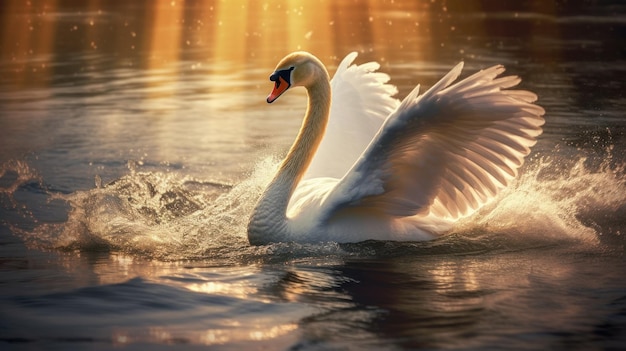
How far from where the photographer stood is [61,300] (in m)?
6.55

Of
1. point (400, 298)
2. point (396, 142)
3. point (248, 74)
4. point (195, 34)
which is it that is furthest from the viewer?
point (195, 34)

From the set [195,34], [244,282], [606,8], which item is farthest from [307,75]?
[606,8]

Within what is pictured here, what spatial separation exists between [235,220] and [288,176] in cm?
82

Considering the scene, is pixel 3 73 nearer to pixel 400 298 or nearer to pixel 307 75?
pixel 307 75

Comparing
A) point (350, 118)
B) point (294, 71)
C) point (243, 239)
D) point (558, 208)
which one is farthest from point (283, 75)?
point (558, 208)

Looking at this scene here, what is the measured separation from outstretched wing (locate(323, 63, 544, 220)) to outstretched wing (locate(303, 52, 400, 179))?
1637 millimetres

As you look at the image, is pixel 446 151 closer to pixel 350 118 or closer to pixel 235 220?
pixel 235 220

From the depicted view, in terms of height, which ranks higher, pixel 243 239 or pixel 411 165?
pixel 411 165

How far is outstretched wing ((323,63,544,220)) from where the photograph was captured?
7.07 metres

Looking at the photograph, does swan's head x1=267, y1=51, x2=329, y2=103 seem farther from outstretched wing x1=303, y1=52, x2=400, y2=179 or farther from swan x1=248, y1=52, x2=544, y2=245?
outstretched wing x1=303, y1=52, x2=400, y2=179

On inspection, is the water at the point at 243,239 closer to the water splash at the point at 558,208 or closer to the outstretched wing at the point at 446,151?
the water splash at the point at 558,208

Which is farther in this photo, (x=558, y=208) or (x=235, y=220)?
(x=235, y=220)

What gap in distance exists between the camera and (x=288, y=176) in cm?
805

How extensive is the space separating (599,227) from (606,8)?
805 inches
